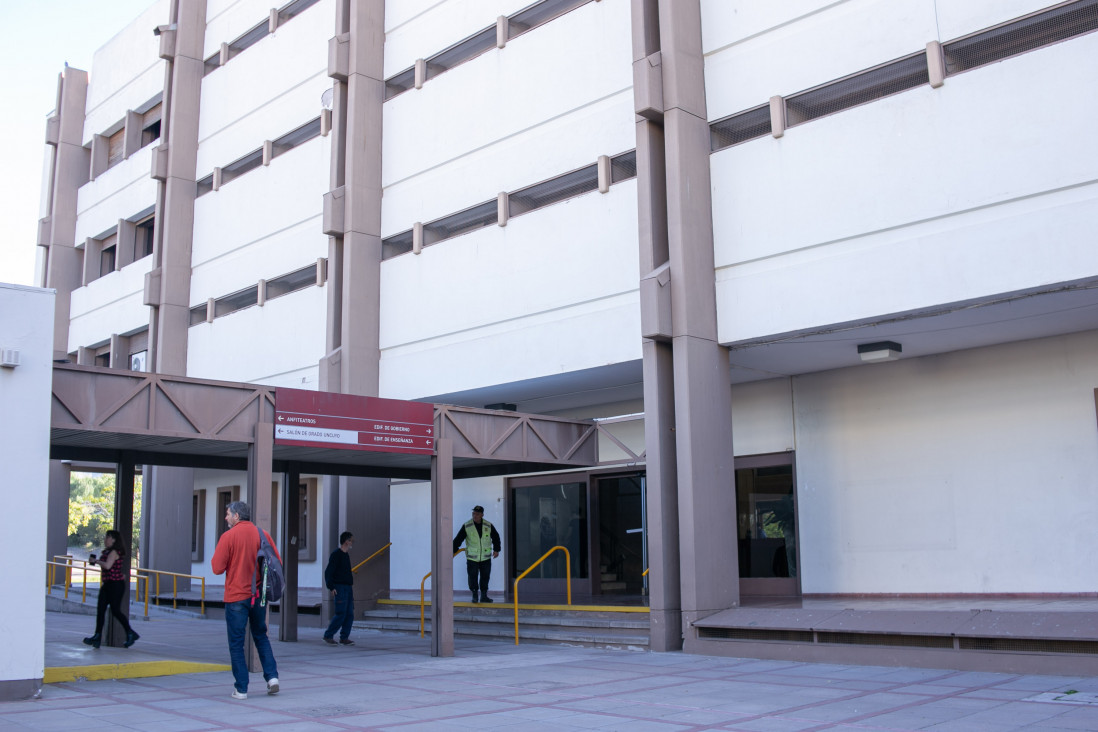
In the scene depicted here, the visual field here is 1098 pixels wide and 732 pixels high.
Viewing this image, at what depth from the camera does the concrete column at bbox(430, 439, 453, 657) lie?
14047mm

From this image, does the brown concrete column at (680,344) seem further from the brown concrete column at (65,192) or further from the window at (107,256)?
the brown concrete column at (65,192)

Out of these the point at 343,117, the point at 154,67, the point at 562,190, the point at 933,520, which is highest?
the point at 154,67

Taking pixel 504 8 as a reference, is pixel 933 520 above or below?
below

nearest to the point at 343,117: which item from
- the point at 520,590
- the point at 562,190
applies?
the point at 562,190

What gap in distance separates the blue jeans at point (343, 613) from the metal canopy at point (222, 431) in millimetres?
2120

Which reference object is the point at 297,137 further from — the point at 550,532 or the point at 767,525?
the point at 767,525

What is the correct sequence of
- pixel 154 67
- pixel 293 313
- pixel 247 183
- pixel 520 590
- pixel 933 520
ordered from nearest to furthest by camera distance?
pixel 933 520 < pixel 520 590 < pixel 293 313 < pixel 247 183 < pixel 154 67

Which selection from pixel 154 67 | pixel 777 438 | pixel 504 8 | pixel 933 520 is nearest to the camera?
pixel 933 520

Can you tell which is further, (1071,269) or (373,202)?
(373,202)

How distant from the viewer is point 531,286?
1822cm

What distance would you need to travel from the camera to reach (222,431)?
12266 millimetres

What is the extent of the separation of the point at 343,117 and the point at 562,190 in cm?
698

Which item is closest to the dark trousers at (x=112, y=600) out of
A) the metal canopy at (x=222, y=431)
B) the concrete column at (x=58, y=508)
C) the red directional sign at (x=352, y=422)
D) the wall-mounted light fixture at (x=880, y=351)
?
the metal canopy at (x=222, y=431)

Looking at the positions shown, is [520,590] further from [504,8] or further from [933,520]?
[504,8]
